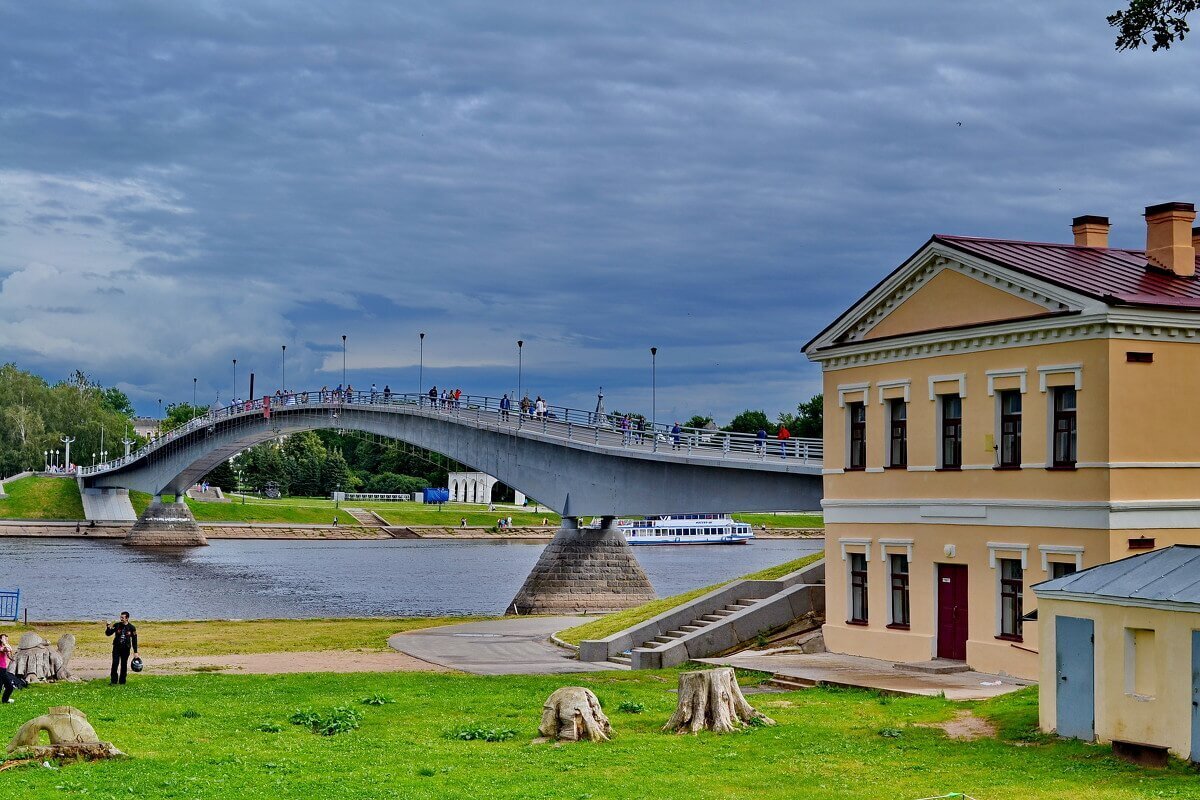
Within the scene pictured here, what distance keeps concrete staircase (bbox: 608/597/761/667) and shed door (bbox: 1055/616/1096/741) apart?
16374 millimetres

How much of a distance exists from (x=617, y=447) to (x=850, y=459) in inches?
987

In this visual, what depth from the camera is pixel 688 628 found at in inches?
1471

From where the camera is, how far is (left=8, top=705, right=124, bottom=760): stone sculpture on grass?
18656 millimetres

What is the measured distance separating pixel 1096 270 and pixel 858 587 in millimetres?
9247

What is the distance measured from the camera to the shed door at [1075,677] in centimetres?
1967

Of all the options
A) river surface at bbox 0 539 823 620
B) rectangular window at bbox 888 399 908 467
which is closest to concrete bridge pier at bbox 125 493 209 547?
river surface at bbox 0 539 823 620

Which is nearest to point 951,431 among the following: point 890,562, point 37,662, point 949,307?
point 949,307

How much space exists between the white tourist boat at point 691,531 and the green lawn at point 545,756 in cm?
11856

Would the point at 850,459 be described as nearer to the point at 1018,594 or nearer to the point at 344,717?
the point at 1018,594

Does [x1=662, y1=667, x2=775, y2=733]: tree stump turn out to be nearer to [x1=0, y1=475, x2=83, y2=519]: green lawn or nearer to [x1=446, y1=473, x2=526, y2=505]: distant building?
[x1=0, y1=475, x2=83, y2=519]: green lawn

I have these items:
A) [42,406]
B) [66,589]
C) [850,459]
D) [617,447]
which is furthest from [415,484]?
[850,459]

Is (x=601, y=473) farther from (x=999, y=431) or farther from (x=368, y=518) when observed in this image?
(x=368, y=518)

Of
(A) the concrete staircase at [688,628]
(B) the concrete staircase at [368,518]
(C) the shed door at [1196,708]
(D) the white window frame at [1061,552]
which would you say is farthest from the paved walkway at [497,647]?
(B) the concrete staircase at [368,518]

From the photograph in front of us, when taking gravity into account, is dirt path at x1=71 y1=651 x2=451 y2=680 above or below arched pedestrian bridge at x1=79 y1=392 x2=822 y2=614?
below
